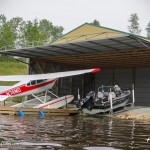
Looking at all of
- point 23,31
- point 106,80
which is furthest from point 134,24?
point 106,80

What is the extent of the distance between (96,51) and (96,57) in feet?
7.23

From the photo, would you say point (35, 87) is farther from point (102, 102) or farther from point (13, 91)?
point (102, 102)

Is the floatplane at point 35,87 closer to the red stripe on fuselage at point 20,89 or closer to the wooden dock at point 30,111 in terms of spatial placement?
the red stripe on fuselage at point 20,89

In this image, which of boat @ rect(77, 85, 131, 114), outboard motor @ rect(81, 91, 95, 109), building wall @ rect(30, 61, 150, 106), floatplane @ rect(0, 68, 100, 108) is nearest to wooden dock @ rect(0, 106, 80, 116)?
floatplane @ rect(0, 68, 100, 108)

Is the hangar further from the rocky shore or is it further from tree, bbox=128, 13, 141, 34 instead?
tree, bbox=128, 13, 141, 34

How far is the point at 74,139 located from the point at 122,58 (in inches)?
702

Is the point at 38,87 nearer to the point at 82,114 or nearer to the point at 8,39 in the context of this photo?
the point at 82,114

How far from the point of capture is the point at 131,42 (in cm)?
2092

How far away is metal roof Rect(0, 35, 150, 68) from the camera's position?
69.2 ft

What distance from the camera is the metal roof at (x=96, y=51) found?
2109 centimetres

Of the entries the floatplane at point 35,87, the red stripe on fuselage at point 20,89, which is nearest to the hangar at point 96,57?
the floatplane at point 35,87

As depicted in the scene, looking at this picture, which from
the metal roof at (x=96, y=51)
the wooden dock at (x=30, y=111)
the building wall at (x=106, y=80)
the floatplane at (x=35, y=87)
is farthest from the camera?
the building wall at (x=106, y=80)

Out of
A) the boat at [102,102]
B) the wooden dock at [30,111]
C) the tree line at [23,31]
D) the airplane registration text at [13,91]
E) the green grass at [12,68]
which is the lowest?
the wooden dock at [30,111]

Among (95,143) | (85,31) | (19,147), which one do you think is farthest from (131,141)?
(85,31)
